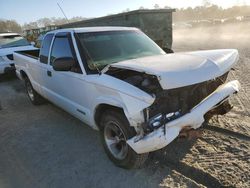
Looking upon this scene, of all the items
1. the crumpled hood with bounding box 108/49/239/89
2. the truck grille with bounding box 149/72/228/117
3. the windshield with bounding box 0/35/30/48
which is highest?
the crumpled hood with bounding box 108/49/239/89

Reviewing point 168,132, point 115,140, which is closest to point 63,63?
point 115,140

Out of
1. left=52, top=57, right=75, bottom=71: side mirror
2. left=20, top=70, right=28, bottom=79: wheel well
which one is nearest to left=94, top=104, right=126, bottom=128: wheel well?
left=52, top=57, right=75, bottom=71: side mirror

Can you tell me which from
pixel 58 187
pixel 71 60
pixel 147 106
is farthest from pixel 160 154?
pixel 71 60

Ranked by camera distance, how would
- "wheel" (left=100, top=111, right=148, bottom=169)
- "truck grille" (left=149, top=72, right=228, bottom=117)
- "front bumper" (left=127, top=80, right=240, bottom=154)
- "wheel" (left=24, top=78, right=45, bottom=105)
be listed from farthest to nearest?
"wheel" (left=24, top=78, right=45, bottom=105) < "wheel" (left=100, top=111, right=148, bottom=169) < "truck grille" (left=149, top=72, right=228, bottom=117) < "front bumper" (left=127, top=80, right=240, bottom=154)

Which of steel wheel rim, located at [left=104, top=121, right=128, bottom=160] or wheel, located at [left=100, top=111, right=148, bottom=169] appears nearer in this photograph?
wheel, located at [left=100, top=111, right=148, bottom=169]

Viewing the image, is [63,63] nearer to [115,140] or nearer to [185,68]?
[115,140]

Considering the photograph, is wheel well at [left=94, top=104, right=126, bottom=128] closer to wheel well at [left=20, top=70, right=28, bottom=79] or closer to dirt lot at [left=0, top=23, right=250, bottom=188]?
dirt lot at [left=0, top=23, right=250, bottom=188]

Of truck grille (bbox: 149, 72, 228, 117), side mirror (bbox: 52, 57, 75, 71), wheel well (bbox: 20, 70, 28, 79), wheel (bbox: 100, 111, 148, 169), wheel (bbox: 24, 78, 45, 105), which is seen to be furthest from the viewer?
wheel well (bbox: 20, 70, 28, 79)

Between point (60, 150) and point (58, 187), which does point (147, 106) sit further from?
point (60, 150)

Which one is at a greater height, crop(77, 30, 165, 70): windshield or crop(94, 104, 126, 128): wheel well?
crop(77, 30, 165, 70): windshield

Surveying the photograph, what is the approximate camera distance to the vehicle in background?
948 cm

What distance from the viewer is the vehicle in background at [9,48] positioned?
9477mm

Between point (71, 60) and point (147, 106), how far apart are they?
5.36 feet

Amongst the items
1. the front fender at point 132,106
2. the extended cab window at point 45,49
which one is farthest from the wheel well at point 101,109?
the extended cab window at point 45,49
